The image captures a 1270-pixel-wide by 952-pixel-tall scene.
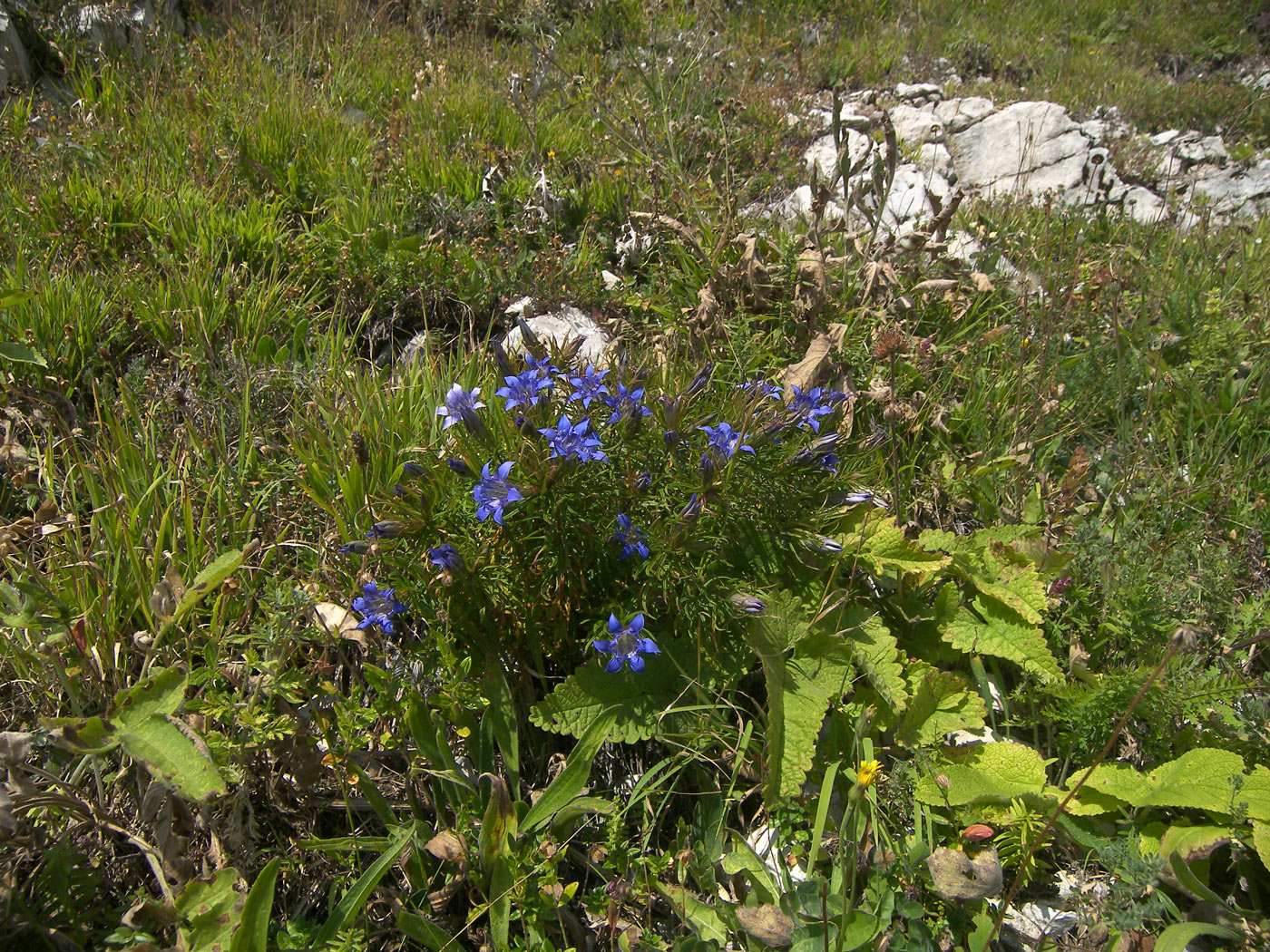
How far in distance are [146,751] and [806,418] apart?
5.51ft

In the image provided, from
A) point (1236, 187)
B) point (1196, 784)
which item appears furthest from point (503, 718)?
point (1236, 187)

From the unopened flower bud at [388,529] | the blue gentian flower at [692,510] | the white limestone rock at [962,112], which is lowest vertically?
the unopened flower bud at [388,529]

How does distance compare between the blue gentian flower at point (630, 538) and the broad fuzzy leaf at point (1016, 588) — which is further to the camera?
the broad fuzzy leaf at point (1016, 588)

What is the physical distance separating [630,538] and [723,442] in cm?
34

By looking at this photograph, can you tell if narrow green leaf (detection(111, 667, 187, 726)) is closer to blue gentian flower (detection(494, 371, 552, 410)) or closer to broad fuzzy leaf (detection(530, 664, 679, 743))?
broad fuzzy leaf (detection(530, 664, 679, 743))

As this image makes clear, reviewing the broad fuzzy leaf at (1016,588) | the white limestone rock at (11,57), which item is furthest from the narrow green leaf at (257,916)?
the white limestone rock at (11,57)

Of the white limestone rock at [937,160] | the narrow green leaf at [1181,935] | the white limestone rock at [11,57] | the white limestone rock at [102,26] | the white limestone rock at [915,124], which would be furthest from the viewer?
the white limestone rock at [915,124]

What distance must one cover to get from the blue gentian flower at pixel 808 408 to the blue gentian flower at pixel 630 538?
56 cm

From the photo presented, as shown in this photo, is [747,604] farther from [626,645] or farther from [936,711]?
[936,711]

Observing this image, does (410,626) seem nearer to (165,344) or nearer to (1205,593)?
(165,344)

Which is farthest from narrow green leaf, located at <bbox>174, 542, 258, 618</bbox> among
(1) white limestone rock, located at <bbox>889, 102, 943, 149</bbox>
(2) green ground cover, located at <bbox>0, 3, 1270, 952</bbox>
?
(1) white limestone rock, located at <bbox>889, 102, 943, 149</bbox>

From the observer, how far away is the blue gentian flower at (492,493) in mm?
1769

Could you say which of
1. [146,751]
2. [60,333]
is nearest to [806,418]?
[146,751]

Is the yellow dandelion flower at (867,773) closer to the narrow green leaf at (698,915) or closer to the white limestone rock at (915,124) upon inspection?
the narrow green leaf at (698,915)
